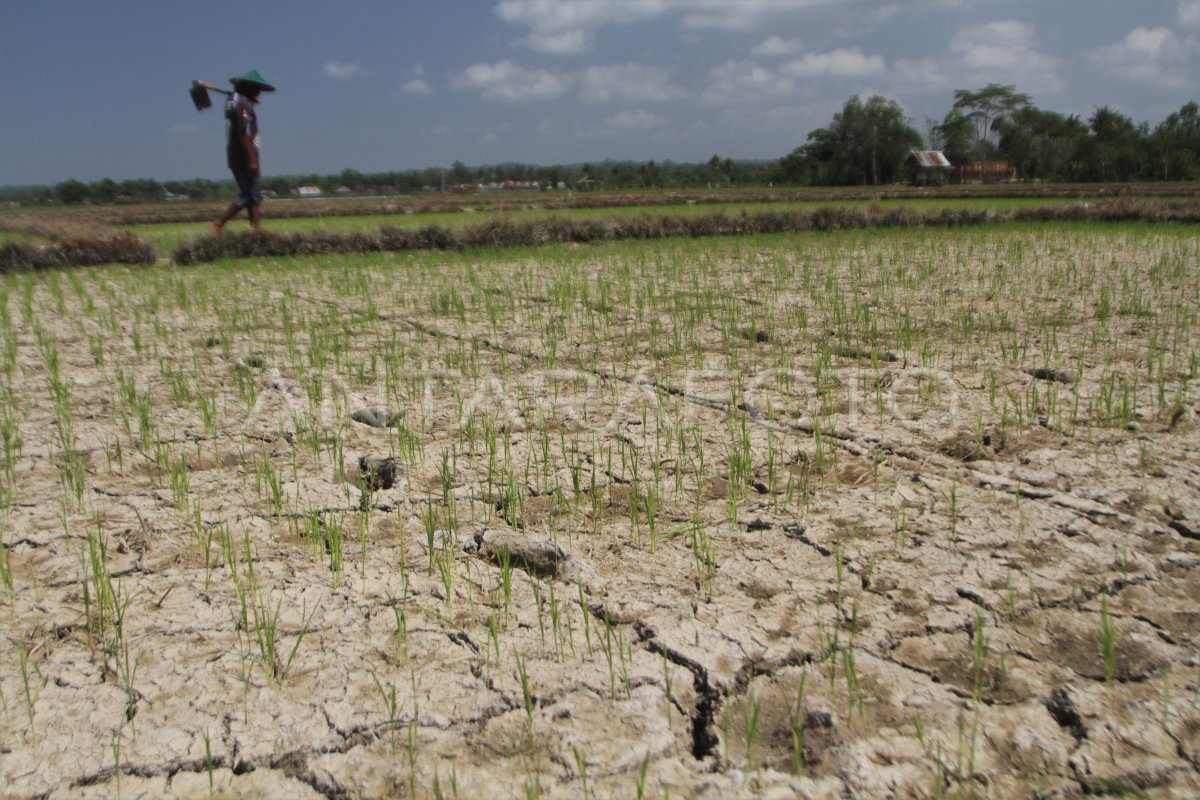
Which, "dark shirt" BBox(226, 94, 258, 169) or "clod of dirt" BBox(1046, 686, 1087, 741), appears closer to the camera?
"clod of dirt" BBox(1046, 686, 1087, 741)

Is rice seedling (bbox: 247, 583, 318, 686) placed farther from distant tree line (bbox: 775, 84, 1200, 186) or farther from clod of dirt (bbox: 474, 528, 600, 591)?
distant tree line (bbox: 775, 84, 1200, 186)

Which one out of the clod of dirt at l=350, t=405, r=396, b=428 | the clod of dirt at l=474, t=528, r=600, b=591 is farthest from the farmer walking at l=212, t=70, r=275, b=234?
the clod of dirt at l=474, t=528, r=600, b=591

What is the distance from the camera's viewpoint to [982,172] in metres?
Result: 44.9

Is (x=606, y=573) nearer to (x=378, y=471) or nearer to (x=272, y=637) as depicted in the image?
(x=272, y=637)

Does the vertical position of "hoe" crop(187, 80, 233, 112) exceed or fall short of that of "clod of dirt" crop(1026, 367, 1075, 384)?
it exceeds it

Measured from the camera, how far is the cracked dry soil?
1096 mm

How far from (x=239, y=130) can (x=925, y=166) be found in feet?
152

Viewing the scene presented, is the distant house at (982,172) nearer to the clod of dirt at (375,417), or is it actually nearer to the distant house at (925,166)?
the distant house at (925,166)

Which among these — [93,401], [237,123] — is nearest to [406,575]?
[93,401]

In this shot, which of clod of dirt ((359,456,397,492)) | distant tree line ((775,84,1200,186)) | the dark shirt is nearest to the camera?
clod of dirt ((359,456,397,492))

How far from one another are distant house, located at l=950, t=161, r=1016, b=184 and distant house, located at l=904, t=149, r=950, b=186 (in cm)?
70

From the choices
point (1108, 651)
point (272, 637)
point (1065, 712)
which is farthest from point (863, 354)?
point (272, 637)

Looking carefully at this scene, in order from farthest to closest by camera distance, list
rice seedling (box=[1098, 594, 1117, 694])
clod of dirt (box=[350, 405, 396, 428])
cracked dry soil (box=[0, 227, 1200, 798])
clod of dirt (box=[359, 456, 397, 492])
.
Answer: clod of dirt (box=[350, 405, 396, 428]) < clod of dirt (box=[359, 456, 397, 492]) < rice seedling (box=[1098, 594, 1117, 694]) < cracked dry soil (box=[0, 227, 1200, 798])

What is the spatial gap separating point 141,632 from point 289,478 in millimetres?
749
